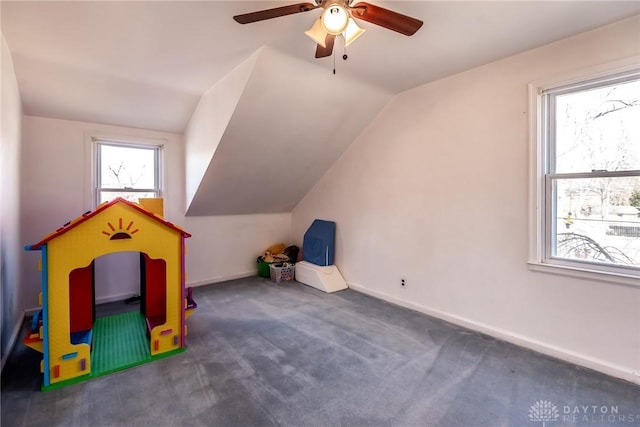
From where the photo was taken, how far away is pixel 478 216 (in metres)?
2.78

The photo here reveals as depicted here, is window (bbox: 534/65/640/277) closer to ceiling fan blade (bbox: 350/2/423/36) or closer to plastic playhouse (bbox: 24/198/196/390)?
ceiling fan blade (bbox: 350/2/423/36)

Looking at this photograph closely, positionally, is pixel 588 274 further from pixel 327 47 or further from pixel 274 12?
pixel 274 12

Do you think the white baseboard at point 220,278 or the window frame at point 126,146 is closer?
the window frame at point 126,146

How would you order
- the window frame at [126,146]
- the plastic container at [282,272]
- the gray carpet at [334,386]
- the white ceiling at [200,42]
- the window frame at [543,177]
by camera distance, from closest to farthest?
the gray carpet at [334,386] < the white ceiling at [200,42] < the window frame at [543,177] < the window frame at [126,146] < the plastic container at [282,272]

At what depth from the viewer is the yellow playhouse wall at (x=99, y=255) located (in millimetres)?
1998

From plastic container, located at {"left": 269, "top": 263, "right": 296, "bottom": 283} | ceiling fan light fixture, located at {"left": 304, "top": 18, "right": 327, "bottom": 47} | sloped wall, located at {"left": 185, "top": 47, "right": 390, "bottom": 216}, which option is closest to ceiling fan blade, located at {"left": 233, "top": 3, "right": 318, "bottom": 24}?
ceiling fan light fixture, located at {"left": 304, "top": 18, "right": 327, "bottom": 47}

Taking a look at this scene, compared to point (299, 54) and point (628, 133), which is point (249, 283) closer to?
point (299, 54)

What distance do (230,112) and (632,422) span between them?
365 centimetres

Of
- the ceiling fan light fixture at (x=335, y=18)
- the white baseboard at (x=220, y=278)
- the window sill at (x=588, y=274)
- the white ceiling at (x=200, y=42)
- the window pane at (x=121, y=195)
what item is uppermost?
the white ceiling at (x=200, y=42)

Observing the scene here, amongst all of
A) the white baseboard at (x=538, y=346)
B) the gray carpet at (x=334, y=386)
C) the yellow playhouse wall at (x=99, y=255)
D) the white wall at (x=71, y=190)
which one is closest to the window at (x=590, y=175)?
the white baseboard at (x=538, y=346)

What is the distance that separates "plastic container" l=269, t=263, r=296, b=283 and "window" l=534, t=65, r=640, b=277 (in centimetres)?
314

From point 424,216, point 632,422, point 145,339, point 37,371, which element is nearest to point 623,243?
point 632,422

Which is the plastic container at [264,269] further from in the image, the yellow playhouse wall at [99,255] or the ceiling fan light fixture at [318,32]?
the ceiling fan light fixture at [318,32]

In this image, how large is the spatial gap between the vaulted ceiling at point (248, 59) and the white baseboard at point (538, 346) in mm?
2343
